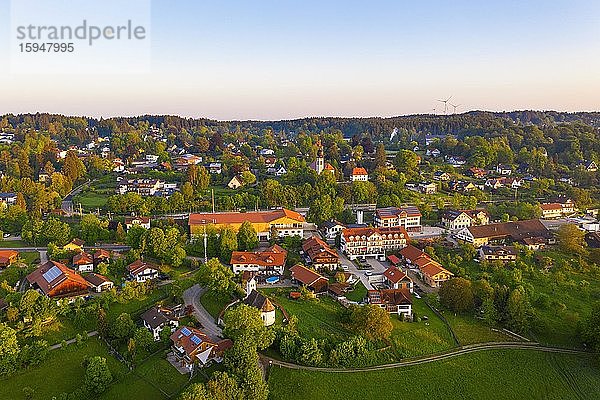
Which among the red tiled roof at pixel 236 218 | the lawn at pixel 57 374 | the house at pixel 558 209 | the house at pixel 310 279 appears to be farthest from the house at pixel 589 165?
the lawn at pixel 57 374

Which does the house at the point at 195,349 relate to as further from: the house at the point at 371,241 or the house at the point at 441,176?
the house at the point at 441,176

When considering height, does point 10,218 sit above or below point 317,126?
below

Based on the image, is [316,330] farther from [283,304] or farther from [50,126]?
[50,126]

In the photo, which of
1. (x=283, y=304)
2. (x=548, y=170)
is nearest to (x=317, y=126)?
(x=548, y=170)

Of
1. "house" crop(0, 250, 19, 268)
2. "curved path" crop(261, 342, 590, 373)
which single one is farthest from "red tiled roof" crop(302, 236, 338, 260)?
"house" crop(0, 250, 19, 268)

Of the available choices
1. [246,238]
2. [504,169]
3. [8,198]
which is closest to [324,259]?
[246,238]

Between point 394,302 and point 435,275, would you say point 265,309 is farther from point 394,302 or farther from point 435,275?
point 435,275
